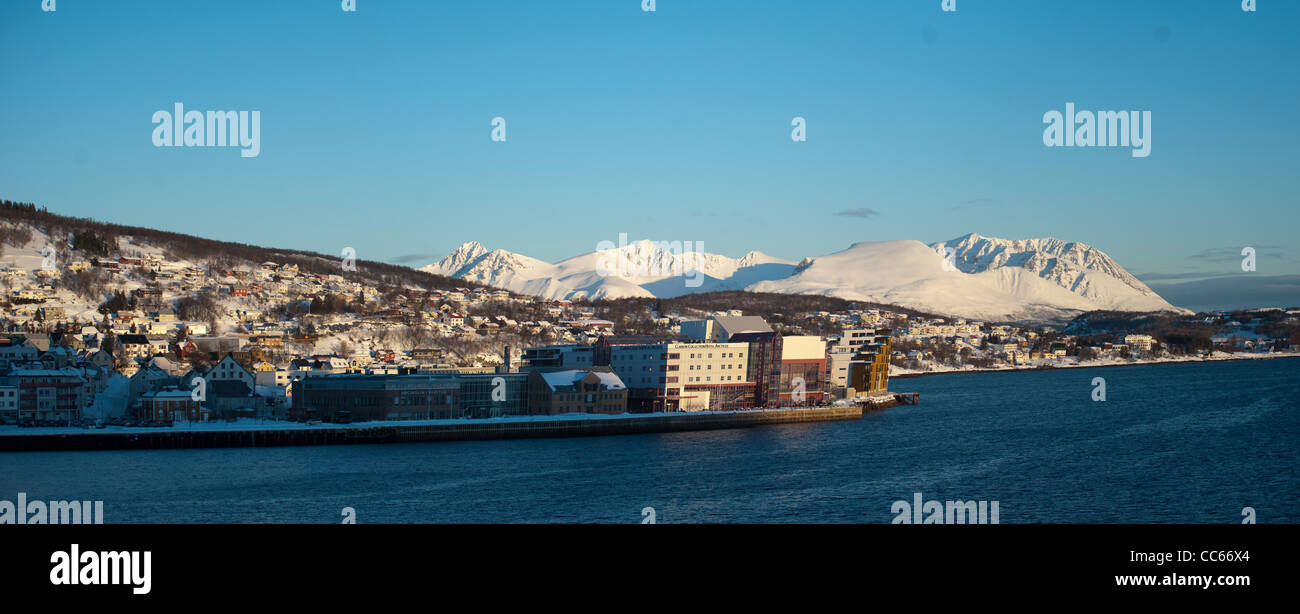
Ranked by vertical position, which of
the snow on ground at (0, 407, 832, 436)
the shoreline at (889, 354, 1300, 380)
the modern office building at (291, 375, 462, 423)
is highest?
the modern office building at (291, 375, 462, 423)

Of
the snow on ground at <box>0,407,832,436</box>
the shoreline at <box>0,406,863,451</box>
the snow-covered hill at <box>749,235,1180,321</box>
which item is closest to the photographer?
the shoreline at <box>0,406,863,451</box>

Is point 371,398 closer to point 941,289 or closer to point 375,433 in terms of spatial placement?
point 375,433

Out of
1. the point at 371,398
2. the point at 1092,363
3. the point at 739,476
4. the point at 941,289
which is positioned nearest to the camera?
the point at 739,476

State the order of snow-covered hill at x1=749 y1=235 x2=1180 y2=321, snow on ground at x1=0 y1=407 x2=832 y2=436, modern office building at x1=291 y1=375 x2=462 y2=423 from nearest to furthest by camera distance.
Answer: snow on ground at x1=0 y1=407 x2=832 y2=436, modern office building at x1=291 y1=375 x2=462 y2=423, snow-covered hill at x1=749 y1=235 x2=1180 y2=321

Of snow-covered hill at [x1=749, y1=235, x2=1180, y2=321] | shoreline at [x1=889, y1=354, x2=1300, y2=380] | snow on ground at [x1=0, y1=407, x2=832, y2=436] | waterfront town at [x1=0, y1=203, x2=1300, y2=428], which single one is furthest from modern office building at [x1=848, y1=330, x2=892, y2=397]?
snow-covered hill at [x1=749, y1=235, x2=1180, y2=321]

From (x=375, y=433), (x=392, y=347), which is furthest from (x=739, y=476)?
(x=392, y=347)

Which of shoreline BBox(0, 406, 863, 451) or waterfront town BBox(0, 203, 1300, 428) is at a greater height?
waterfront town BBox(0, 203, 1300, 428)

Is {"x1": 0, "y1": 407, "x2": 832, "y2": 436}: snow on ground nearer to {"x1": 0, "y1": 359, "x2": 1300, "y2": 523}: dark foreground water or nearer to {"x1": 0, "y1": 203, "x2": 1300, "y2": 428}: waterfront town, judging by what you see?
{"x1": 0, "y1": 203, "x2": 1300, "y2": 428}: waterfront town
